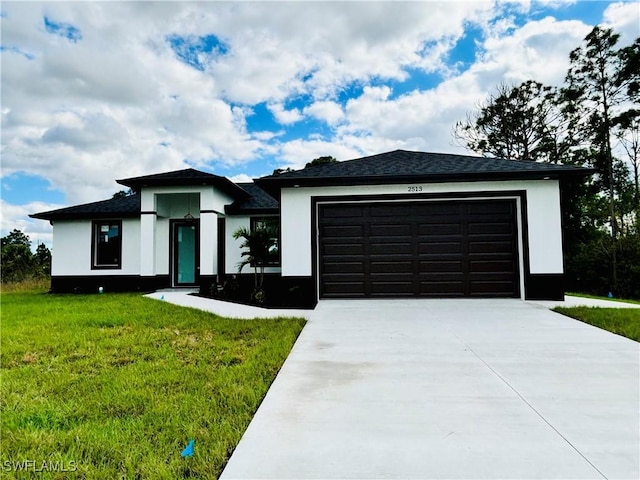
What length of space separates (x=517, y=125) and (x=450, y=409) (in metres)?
22.5

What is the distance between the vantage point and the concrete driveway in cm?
208

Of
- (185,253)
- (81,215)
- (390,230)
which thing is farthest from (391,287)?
(81,215)

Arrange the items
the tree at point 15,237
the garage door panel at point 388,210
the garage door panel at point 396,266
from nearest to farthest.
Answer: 1. the garage door panel at point 396,266
2. the garage door panel at point 388,210
3. the tree at point 15,237

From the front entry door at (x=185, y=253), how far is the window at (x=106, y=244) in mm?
2130

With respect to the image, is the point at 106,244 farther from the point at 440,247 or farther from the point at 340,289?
the point at 440,247

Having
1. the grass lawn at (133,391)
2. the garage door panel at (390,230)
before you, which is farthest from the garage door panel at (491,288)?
the grass lawn at (133,391)

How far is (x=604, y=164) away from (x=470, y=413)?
68.1 ft

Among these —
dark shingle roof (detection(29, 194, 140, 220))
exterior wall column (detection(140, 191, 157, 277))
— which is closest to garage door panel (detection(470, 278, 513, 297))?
exterior wall column (detection(140, 191, 157, 277))

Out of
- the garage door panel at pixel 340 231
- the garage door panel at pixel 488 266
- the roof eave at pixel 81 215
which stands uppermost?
the roof eave at pixel 81 215

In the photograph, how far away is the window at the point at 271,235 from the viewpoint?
10.1 meters

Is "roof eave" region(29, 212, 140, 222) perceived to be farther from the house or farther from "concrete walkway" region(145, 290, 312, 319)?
the house

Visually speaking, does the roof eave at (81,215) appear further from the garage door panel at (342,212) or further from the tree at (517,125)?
the tree at (517,125)

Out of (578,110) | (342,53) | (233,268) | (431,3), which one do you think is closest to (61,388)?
(233,268)

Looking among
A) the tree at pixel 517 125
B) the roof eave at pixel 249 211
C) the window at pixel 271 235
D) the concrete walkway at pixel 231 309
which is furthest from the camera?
the tree at pixel 517 125
